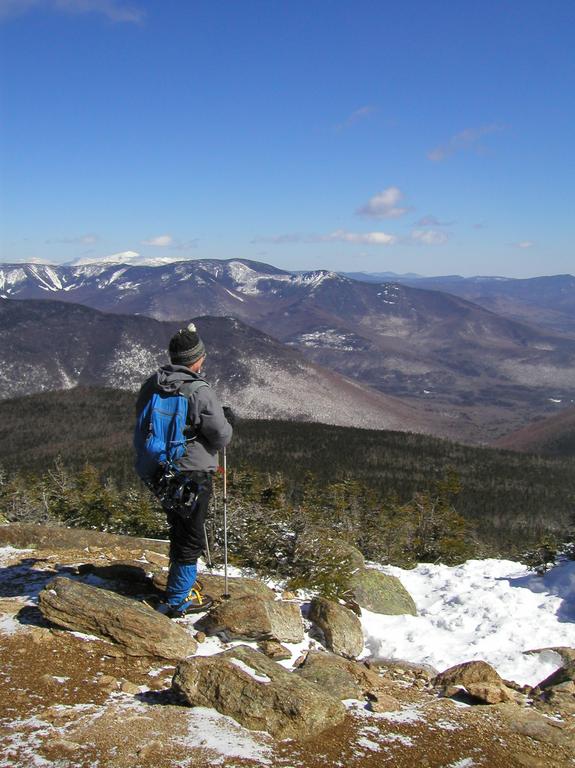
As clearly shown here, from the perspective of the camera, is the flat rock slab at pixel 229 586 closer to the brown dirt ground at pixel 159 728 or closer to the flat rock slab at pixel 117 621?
the flat rock slab at pixel 117 621

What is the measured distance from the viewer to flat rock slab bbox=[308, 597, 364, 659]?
927cm

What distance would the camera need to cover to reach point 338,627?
9445mm

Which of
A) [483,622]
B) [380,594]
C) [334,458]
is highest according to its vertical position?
[380,594]

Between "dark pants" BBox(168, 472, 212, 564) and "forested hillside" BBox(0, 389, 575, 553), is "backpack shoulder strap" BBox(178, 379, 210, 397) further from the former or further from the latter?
Answer: "forested hillside" BBox(0, 389, 575, 553)

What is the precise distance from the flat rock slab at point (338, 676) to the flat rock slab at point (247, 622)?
0.70 m

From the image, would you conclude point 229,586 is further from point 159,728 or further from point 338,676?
point 159,728

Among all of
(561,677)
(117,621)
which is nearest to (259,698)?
(117,621)

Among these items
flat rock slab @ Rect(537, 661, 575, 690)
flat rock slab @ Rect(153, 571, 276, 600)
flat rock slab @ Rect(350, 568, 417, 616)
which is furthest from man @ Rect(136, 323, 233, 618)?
flat rock slab @ Rect(537, 661, 575, 690)

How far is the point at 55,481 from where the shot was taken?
29047mm

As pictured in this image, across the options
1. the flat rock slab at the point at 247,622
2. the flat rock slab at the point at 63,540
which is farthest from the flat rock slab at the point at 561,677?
the flat rock slab at the point at 63,540

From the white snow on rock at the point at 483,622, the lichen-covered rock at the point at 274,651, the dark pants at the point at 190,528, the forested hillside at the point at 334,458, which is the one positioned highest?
the dark pants at the point at 190,528

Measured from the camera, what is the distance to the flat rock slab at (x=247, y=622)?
26.7 feet

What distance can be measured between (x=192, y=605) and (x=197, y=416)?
3044 millimetres

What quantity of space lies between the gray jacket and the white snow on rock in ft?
15.7
